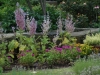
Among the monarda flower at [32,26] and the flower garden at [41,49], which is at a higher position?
the monarda flower at [32,26]

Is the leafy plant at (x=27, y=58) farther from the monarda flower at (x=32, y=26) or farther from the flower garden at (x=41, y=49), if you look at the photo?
the monarda flower at (x=32, y=26)

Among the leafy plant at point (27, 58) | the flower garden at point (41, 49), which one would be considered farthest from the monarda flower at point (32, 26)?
the leafy plant at point (27, 58)

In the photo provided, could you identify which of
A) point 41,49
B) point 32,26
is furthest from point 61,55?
point 32,26

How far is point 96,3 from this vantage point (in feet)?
51.5

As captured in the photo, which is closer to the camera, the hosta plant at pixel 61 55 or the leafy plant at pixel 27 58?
the leafy plant at pixel 27 58

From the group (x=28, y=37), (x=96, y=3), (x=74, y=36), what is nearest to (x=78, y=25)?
(x=96, y=3)

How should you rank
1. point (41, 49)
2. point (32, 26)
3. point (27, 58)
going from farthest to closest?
point (41, 49)
point (32, 26)
point (27, 58)

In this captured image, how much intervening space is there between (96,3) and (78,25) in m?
2.54

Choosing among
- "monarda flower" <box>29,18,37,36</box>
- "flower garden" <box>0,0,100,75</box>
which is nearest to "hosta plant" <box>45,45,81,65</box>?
"flower garden" <box>0,0,100,75</box>

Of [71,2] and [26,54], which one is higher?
[71,2]

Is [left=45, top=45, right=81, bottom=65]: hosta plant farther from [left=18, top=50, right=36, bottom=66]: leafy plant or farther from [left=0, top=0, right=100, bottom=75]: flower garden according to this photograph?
[left=18, top=50, right=36, bottom=66]: leafy plant

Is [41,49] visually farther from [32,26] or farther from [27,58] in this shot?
[27,58]

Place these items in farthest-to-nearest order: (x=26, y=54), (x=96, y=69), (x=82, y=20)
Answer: (x=82, y=20) → (x=26, y=54) → (x=96, y=69)

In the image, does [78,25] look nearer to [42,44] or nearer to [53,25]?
[53,25]
